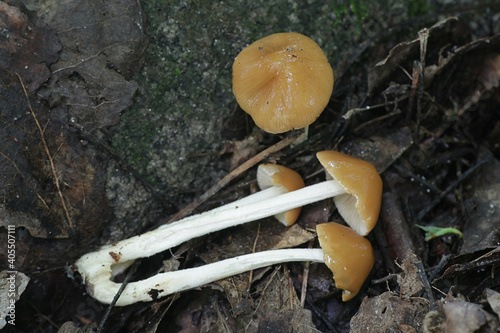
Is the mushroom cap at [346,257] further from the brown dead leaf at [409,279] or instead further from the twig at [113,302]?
the twig at [113,302]

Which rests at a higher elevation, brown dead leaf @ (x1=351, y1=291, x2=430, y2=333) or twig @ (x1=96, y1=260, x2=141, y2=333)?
Answer: twig @ (x1=96, y1=260, x2=141, y2=333)

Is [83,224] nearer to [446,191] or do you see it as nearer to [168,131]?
[168,131]

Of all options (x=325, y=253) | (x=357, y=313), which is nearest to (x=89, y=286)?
(x=325, y=253)

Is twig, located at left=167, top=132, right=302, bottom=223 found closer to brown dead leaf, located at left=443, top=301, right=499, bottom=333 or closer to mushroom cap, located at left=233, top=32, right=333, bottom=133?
mushroom cap, located at left=233, top=32, right=333, bottom=133

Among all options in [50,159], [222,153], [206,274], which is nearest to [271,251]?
[206,274]

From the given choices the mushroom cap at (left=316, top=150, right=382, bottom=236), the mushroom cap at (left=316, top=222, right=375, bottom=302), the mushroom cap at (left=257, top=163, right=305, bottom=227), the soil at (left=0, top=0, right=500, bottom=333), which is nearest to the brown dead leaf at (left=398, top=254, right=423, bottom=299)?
the soil at (left=0, top=0, right=500, bottom=333)

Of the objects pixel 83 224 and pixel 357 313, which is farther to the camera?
pixel 83 224

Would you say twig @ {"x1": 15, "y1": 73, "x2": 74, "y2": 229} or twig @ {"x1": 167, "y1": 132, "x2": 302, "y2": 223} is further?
twig @ {"x1": 167, "y1": 132, "x2": 302, "y2": 223}
